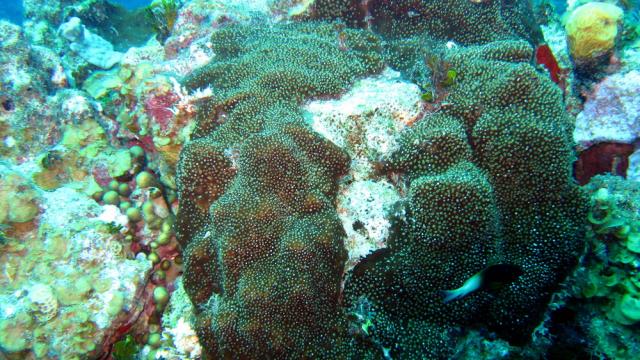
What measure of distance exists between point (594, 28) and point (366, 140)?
314 centimetres

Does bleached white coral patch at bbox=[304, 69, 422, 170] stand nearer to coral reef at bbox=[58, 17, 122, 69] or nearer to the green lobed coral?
the green lobed coral

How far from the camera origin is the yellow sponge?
14.0 feet

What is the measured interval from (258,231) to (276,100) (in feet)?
5.21

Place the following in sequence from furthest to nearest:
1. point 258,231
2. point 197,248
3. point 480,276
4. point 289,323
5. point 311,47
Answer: point 311,47, point 197,248, point 258,231, point 289,323, point 480,276

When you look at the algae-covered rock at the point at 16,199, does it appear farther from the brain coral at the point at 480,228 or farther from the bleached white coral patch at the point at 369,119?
the brain coral at the point at 480,228

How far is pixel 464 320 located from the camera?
3299 millimetres

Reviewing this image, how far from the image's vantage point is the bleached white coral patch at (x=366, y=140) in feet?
11.7

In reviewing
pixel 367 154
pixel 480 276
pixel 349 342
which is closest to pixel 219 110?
pixel 367 154

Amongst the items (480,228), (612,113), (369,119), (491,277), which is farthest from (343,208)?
(612,113)

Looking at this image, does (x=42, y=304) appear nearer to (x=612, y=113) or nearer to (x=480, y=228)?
(x=480, y=228)

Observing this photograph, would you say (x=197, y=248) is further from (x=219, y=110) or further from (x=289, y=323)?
(x=219, y=110)

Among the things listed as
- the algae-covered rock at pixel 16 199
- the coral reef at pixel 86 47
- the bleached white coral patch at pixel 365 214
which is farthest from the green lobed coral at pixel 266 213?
the coral reef at pixel 86 47

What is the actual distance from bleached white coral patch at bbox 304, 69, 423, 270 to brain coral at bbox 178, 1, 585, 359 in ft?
0.46

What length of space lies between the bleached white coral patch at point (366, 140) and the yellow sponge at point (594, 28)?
2.18m
